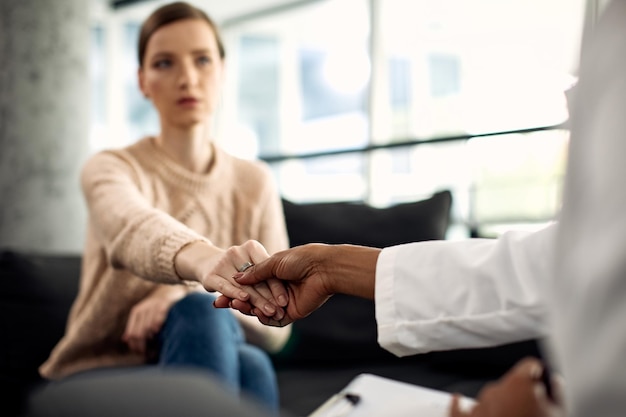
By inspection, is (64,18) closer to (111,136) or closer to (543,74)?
(543,74)

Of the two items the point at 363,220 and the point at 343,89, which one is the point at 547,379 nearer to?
the point at 363,220

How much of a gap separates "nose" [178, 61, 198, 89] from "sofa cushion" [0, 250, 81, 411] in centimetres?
83

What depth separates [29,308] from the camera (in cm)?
151

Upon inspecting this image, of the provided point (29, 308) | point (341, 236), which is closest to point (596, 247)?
point (341, 236)

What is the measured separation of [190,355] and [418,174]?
2.85m

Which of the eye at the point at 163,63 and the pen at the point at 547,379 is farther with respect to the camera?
the eye at the point at 163,63

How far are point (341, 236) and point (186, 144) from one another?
461 mm

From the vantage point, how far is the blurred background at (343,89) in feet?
7.66

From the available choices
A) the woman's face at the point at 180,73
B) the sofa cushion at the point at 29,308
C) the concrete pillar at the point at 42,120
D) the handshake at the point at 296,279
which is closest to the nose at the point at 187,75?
the woman's face at the point at 180,73

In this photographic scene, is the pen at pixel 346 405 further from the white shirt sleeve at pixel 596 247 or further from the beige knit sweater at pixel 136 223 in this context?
the white shirt sleeve at pixel 596 247

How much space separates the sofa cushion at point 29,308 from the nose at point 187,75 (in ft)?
2.73

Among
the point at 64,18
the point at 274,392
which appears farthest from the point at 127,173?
the point at 64,18

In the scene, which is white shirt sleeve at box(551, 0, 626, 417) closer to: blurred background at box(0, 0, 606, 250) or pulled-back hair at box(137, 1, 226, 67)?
pulled-back hair at box(137, 1, 226, 67)

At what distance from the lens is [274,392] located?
1153mm
